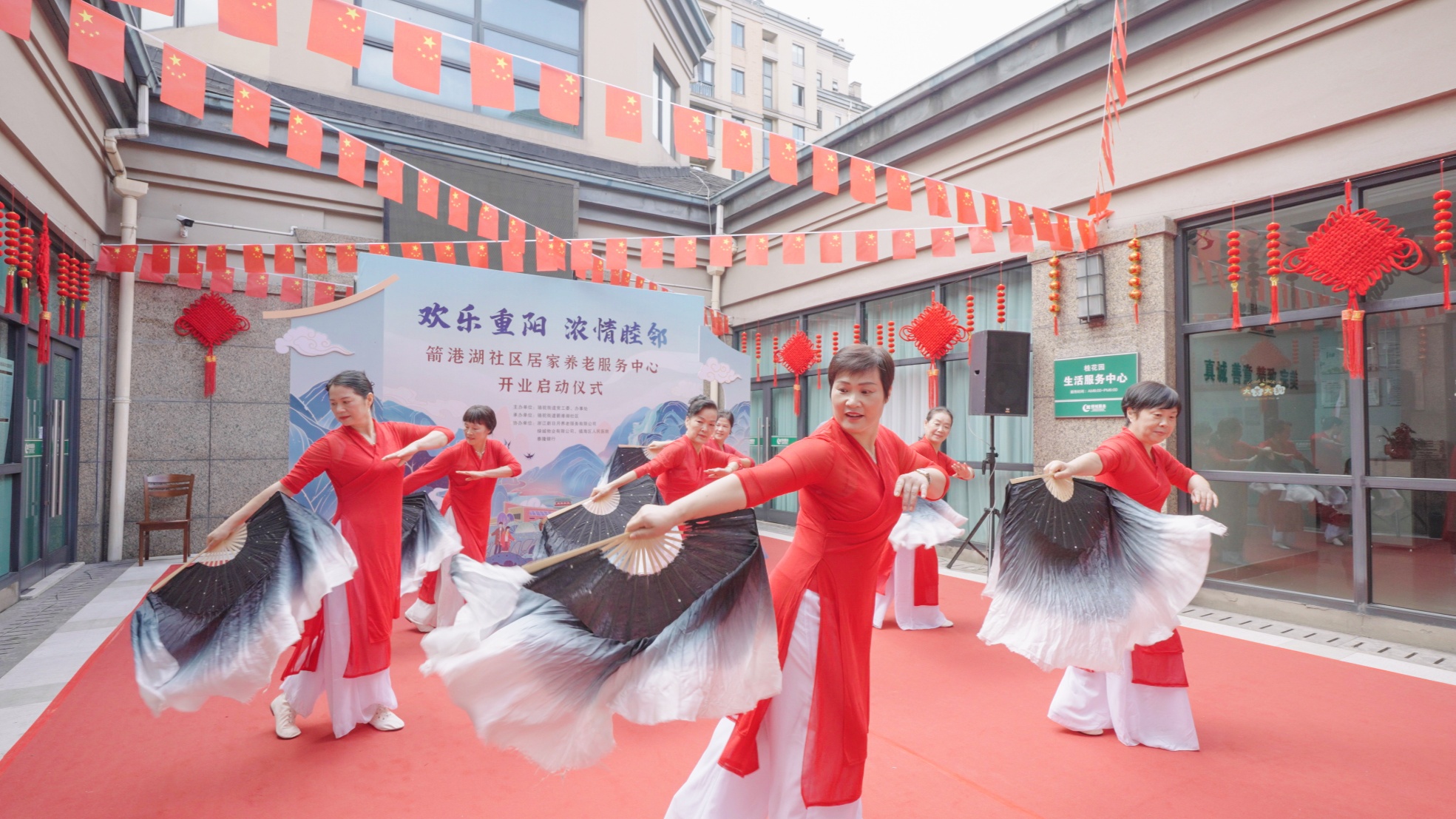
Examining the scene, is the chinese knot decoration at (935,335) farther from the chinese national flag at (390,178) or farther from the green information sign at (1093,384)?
the chinese national flag at (390,178)

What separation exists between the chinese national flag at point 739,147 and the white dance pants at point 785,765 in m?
3.45

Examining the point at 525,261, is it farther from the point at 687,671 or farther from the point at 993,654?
the point at 687,671

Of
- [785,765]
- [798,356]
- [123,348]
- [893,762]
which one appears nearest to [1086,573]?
[893,762]

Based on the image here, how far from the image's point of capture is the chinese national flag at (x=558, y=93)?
390 cm

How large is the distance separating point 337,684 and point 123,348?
5.52m

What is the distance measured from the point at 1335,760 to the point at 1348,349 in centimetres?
283

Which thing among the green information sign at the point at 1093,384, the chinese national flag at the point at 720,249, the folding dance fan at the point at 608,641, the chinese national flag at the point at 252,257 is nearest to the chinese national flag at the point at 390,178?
the chinese national flag at the point at 252,257

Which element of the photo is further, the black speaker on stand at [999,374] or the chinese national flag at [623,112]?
the black speaker on stand at [999,374]

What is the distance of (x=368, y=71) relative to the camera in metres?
8.57

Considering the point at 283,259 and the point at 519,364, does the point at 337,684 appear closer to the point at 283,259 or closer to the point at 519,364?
the point at 519,364

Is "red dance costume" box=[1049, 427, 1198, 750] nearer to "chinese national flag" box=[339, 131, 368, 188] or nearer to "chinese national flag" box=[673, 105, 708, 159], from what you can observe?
"chinese national flag" box=[673, 105, 708, 159]

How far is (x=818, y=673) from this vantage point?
73.2 inches

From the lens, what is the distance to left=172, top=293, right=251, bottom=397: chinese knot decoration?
6.86 m

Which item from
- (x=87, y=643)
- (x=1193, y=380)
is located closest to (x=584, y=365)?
(x=87, y=643)
